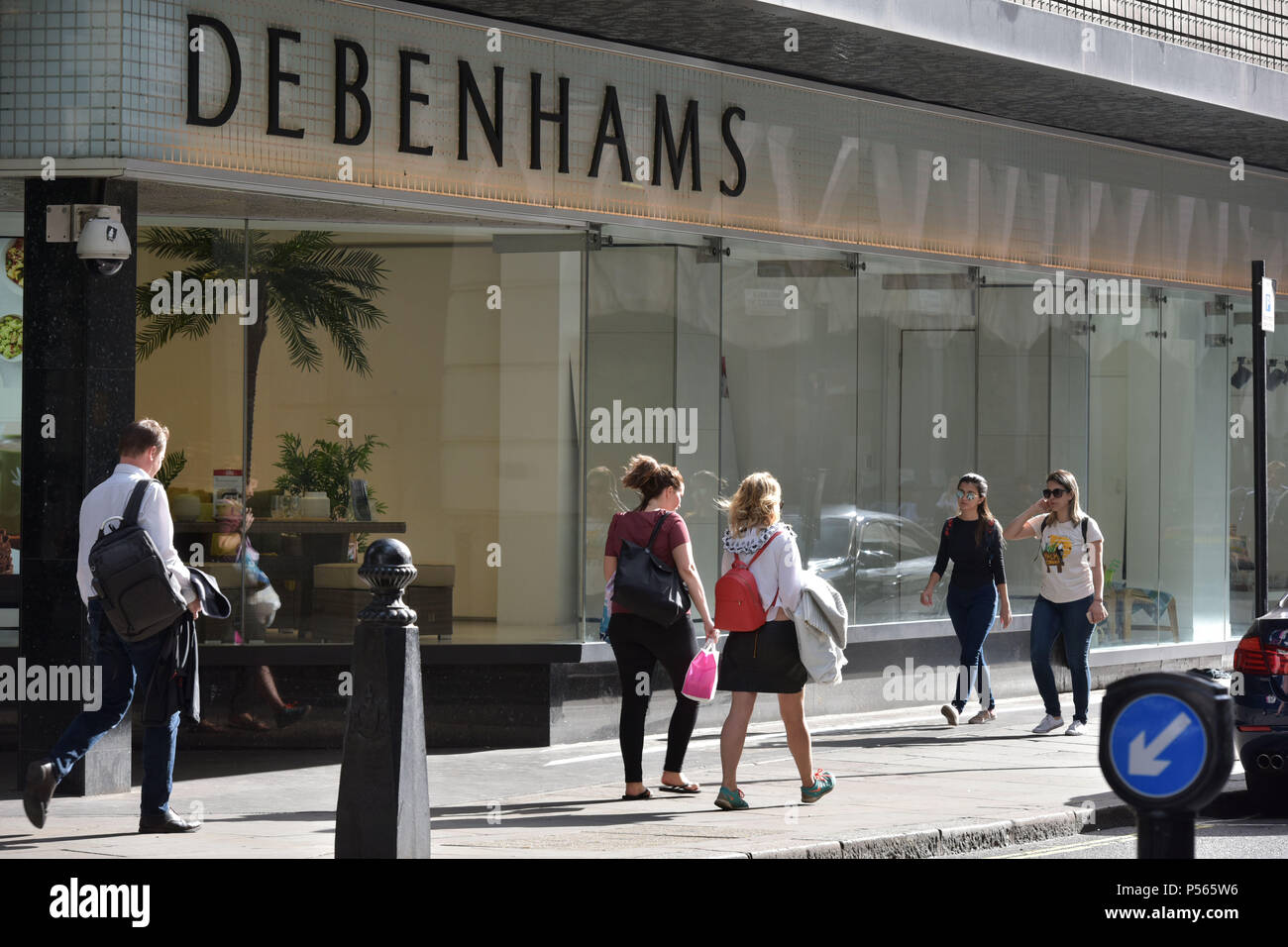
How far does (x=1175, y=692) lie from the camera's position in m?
3.67

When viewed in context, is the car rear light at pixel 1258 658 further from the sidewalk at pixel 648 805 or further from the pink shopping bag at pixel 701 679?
the pink shopping bag at pixel 701 679

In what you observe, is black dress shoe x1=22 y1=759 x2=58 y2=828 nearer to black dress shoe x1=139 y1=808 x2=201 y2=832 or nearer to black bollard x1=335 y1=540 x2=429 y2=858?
A: black dress shoe x1=139 y1=808 x2=201 y2=832

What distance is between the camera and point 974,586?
12375 mm

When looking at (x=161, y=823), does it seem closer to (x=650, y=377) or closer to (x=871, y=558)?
(x=650, y=377)

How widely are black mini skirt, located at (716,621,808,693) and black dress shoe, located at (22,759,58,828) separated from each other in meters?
3.28

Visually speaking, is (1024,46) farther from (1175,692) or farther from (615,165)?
(1175,692)

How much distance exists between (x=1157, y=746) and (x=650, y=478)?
5864 mm

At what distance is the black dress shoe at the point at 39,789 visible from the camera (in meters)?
7.54

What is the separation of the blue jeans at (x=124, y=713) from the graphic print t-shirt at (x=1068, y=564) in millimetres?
6656

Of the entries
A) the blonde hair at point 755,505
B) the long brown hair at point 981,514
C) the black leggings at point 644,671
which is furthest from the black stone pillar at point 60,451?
the long brown hair at point 981,514

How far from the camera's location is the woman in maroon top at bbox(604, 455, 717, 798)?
30.2 ft

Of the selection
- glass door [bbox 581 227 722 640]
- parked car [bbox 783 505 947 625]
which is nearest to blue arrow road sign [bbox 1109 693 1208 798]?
glass door [bbox 581 227 722 640]

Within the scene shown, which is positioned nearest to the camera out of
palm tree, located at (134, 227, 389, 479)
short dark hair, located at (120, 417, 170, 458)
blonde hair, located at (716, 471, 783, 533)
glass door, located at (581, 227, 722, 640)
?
short dark hair, located at (120, 417, 170, 458)

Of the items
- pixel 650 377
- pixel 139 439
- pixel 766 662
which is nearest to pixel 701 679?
pixel 766 662
